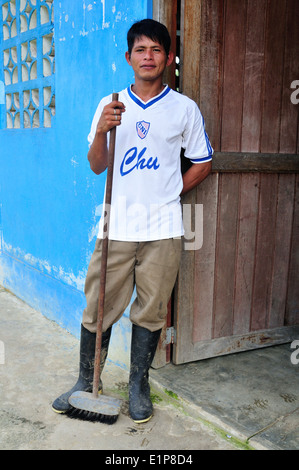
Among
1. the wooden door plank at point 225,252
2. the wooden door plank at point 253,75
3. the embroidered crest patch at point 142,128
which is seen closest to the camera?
the embroidered crest patch at point 142,128

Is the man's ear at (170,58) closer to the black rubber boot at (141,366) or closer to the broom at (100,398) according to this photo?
the broom at (100,398)

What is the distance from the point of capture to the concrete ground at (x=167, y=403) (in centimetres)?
216

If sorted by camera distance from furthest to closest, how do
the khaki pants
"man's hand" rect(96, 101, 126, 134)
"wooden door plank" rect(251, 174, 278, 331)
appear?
"wooden door plank" rect(251, 174, 278, 331) < the khaki pants < "man's hand" rect(96, 101, 126, 134)

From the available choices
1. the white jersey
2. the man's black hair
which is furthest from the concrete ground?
the man's black hair

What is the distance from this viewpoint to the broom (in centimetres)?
223

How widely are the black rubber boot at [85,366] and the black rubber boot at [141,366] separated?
170 millimetres

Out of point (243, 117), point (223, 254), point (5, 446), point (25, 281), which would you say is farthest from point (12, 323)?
point (243, 117)

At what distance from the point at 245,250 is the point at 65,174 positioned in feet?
4.76

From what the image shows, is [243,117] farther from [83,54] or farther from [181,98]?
[83,54]

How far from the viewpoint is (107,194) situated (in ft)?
7.27

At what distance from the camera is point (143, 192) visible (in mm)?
2258

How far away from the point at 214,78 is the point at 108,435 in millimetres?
2087

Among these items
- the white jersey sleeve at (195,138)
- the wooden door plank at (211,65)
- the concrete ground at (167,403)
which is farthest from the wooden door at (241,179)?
the white jersey sleeve at (195,138)

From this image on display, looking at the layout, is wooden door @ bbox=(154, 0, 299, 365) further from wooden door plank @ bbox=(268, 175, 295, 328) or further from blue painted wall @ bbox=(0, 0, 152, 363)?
blue painted wall @ bbox=(0, 0, 152, 363)
